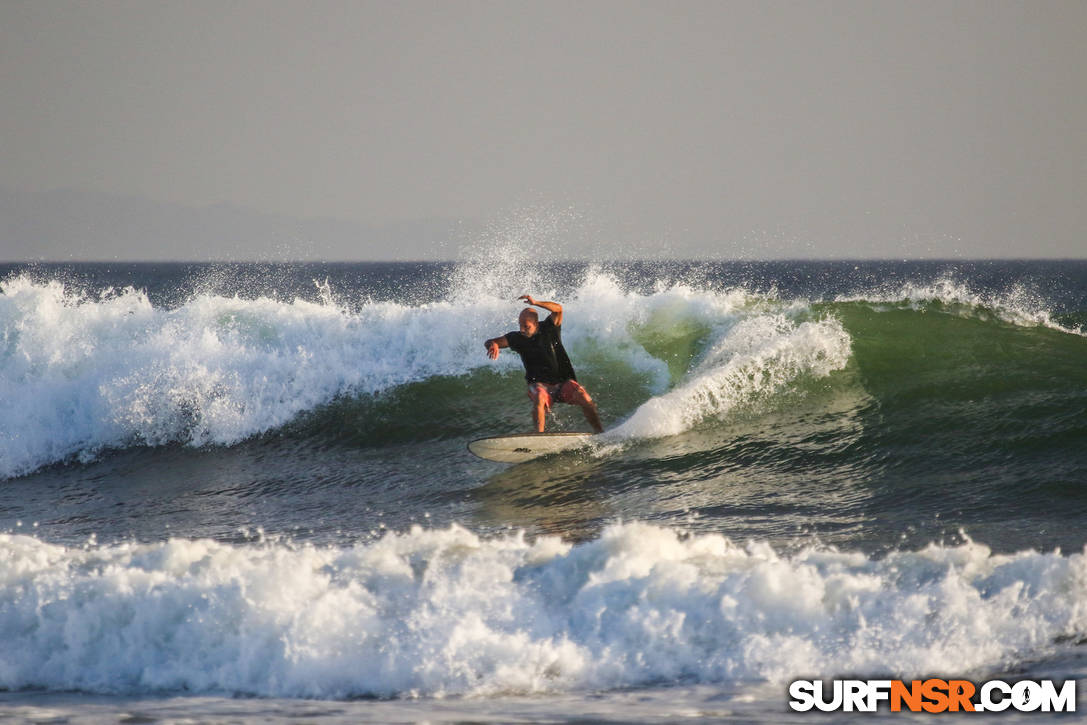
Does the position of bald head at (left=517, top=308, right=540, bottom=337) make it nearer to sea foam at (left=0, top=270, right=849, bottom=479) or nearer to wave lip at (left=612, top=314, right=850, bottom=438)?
wave lip at (left=612, top=314, right=850, bottom=438)

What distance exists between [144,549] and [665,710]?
Result: 3989 mm

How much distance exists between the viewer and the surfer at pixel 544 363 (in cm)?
998

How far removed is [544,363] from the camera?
395 inches

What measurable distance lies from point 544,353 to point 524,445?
1.03 m

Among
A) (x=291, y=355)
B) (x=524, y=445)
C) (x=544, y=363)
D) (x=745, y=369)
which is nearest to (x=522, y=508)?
(x=524, y=445)

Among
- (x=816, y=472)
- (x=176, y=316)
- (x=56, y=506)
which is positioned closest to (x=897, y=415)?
(x=816, y=472)

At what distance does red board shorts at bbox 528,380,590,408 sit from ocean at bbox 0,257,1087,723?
637mm

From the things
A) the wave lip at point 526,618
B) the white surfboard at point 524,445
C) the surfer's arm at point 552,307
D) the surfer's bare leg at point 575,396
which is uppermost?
the surfer's arm at point 552,307

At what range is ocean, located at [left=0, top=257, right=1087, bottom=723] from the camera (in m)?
5.23

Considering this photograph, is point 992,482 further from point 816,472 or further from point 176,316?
point 176,316

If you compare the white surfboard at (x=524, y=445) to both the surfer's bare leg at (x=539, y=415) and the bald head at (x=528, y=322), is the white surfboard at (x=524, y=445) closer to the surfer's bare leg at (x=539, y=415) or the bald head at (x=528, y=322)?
the surfer's bare leg at (x=539, y=415)
